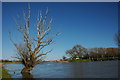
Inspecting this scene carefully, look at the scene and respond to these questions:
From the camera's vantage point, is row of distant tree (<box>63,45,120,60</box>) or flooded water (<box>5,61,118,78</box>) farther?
row of distant tree (<box>63,45,120,60</box>)

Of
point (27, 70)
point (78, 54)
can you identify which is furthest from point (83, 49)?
point (27, 70)

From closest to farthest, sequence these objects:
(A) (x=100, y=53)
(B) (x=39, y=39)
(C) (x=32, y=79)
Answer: (C) (x=32, y=79) → (B) (x=39, y=39) → (A) (x=100, y=53)

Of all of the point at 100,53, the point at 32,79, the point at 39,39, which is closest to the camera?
the point at 32,79

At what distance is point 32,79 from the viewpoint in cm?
879

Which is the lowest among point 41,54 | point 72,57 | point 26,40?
point 72,57

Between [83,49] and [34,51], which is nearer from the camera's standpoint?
[34,51]

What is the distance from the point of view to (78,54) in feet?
175

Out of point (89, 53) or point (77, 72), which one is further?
point (89, 53)

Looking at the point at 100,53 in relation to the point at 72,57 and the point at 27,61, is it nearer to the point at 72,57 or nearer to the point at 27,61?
the point at 72,57

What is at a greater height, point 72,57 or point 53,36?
point 53,36

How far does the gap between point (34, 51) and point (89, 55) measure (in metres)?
42.6

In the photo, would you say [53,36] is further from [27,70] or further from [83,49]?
[83,49]

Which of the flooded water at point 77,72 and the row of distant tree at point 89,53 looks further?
the row of distant tree at point 89,53

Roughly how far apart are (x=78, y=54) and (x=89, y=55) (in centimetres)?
348
